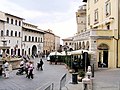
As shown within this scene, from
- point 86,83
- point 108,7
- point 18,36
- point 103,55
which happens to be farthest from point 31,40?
point 86,83

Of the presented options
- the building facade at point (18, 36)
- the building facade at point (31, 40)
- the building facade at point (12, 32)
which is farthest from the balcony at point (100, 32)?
the building facade at point (31, 40)

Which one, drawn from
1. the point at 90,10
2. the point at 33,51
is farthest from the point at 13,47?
the point at 90,10

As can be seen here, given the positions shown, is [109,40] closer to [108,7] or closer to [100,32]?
[100,32]

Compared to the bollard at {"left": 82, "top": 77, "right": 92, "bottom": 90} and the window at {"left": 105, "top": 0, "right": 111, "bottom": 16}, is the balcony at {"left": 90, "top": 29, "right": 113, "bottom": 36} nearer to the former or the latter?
the window at {"left": 105, "top": 0, "right": 111, "bottom": 16}

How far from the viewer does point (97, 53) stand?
114 feet

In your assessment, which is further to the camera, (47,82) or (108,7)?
(108,7)

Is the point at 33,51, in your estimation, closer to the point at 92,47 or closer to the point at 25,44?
the point at 25,44

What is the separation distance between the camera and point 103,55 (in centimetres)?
3519

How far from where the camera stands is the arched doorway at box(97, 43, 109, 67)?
3475 cm

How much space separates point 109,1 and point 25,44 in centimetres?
4640

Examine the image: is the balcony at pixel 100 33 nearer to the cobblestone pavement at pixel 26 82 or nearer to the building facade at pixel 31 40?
the cobblestone pavement at pixel 26 82

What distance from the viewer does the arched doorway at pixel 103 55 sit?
34750 millimetres

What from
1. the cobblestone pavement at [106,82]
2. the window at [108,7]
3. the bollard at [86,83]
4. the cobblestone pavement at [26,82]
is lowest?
the cobblestone pavement at [26,82]

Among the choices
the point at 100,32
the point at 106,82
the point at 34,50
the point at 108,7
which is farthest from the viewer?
the point at 34,50
